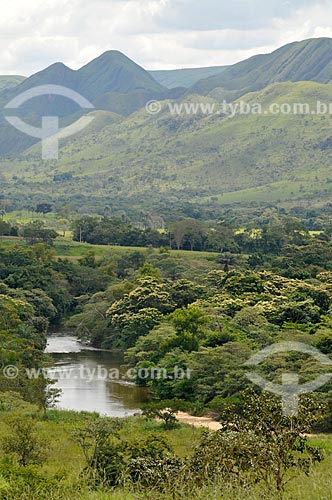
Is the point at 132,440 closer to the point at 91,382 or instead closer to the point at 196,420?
the point at 196,420

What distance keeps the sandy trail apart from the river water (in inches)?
98.6

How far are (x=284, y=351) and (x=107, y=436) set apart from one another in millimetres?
15851

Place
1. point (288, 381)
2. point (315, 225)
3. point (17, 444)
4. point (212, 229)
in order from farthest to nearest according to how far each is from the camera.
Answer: point (315, 225), point (212, 229), point (288, 381), point (17, 444)

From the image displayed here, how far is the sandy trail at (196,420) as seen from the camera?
34.0 meters

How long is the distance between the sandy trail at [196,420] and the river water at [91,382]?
2.50 m

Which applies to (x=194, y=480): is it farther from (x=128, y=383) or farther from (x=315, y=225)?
(x=315, y=225)

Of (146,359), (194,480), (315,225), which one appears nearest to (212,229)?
(315,225)

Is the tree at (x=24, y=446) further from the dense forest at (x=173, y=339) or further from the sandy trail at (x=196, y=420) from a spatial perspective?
the sandy trail at (x=196, y=420)

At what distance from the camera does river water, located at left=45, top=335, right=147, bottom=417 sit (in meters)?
39.2

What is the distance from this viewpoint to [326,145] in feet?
601

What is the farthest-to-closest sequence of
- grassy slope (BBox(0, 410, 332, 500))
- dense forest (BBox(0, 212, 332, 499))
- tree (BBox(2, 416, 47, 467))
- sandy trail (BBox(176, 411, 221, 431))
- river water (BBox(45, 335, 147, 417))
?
river water (BBox(45, 335, 147, 417)) → sandy trail (BBox(176, 411, 221, 431)) → tree (BBox(2, 416, 47, 467)) → dense forest (BBox(0, 212, 332, 499)) → grassy slope (BBox(0, 410, 332, 500))

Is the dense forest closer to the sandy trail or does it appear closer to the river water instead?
the sandy trail

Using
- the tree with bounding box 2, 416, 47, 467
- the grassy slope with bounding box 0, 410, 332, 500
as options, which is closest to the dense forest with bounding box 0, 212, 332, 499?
the tree with bounding box 2, 416, 47, 467

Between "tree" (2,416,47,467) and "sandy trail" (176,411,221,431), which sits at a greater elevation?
"tree" (2,416,47,467)
